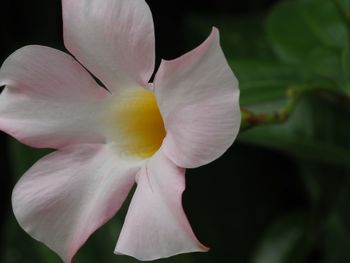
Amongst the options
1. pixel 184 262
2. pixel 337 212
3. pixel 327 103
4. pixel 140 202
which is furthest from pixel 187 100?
pixel 337 212

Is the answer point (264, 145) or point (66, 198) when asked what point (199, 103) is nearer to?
point (66, 198)

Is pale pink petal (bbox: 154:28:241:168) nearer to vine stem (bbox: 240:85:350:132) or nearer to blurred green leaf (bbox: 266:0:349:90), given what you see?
vine stem (bbox: 240:85:350:132)

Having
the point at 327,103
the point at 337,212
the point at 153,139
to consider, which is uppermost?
the point at 153,139

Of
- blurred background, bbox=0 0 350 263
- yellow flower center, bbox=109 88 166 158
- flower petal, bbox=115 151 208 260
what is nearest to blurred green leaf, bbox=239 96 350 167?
blurred background, bbox=0 0 350 263

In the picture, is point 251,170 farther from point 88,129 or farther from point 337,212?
point 88,129

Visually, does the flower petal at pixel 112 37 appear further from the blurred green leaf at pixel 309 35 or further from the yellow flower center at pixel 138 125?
the blurred green leaf at pixel 309 35

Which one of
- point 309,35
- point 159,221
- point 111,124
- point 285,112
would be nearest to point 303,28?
point 309,35
